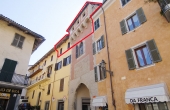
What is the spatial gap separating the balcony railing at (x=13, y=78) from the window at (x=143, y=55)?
10009mm

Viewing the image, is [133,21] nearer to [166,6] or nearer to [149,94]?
[166,6]

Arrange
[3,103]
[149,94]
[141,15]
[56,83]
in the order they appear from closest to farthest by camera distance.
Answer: [149,94] < [141,15] < [3,103] < [56,83]

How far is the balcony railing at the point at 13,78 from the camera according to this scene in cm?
1051

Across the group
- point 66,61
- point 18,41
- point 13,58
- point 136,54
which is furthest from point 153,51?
point 18,41

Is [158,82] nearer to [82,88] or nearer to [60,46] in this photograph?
[82,88]

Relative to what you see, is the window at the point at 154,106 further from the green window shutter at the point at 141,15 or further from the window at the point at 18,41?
the window at the point at 18,41

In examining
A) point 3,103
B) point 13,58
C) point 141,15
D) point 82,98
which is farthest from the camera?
point 82,98

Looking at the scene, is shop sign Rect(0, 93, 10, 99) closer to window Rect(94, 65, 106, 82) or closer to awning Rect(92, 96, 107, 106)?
awning Rect(92, 96, 107, 106)

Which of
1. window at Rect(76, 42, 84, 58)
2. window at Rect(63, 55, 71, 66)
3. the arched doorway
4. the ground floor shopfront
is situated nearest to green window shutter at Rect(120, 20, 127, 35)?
the ground floor shopfront

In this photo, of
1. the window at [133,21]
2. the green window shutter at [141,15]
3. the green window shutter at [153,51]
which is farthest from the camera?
the window at [133,21]

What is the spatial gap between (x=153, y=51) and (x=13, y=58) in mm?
12391

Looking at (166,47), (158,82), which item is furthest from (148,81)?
(166,47)

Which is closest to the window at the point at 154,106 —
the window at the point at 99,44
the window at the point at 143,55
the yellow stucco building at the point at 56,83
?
the window at the point at 143,55

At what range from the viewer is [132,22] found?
923cm
